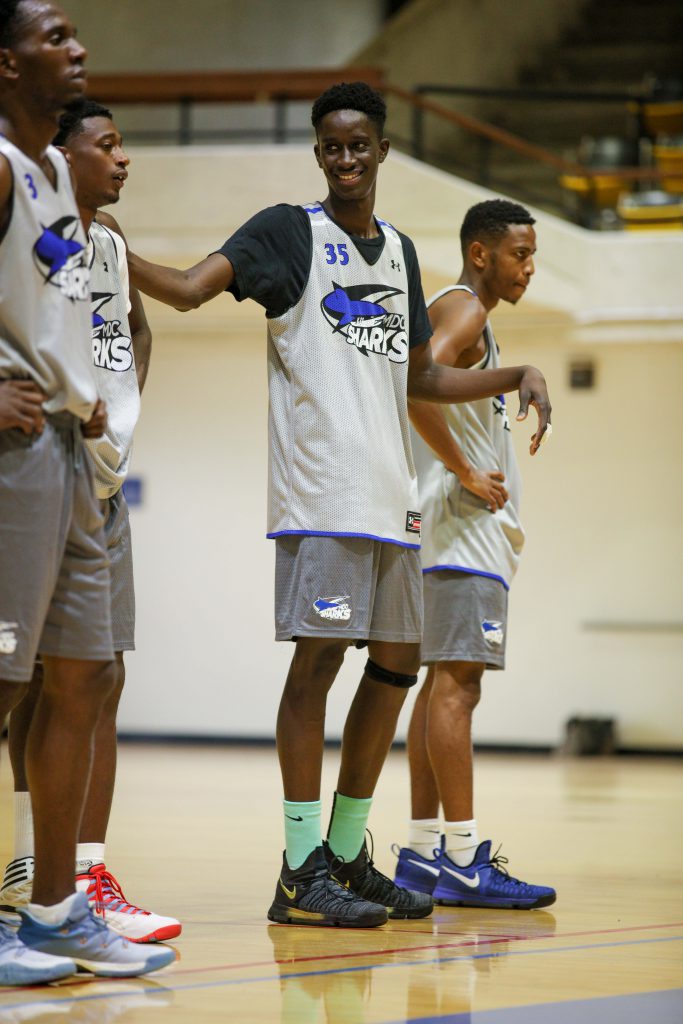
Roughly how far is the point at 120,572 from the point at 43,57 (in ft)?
3.86

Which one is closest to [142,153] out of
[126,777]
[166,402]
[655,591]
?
[166,402]

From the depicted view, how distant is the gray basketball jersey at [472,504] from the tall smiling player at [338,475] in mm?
455

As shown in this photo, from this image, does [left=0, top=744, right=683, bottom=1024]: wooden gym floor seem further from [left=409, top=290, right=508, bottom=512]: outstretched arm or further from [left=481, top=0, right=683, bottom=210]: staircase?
[left=481, top=0, right=683, bottom=210]: staircase

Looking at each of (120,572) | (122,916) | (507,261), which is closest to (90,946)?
(122,916)

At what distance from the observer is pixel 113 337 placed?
3.16m

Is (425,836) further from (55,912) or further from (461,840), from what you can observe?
(55,912)

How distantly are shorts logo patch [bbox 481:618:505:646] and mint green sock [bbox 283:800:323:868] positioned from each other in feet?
2.50

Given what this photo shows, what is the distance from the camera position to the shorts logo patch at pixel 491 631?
3.84 metres

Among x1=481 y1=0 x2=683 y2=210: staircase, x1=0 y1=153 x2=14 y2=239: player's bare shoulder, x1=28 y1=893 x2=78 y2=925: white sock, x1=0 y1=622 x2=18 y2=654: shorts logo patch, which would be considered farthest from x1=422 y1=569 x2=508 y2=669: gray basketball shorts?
x1=481 y1=0 x2=683 y2=210: staircase

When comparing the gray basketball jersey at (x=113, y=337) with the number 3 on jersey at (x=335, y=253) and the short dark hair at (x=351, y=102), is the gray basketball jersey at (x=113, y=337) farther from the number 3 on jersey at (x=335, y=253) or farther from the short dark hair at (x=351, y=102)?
the short dark hair at (x=351, y=102)

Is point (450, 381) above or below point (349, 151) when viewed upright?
below

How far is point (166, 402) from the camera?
1035cm

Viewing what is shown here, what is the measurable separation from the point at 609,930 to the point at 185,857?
5.37 ft

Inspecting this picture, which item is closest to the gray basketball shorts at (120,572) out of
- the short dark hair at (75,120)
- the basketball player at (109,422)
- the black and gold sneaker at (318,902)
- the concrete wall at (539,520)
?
the basketball player at (109,422)
